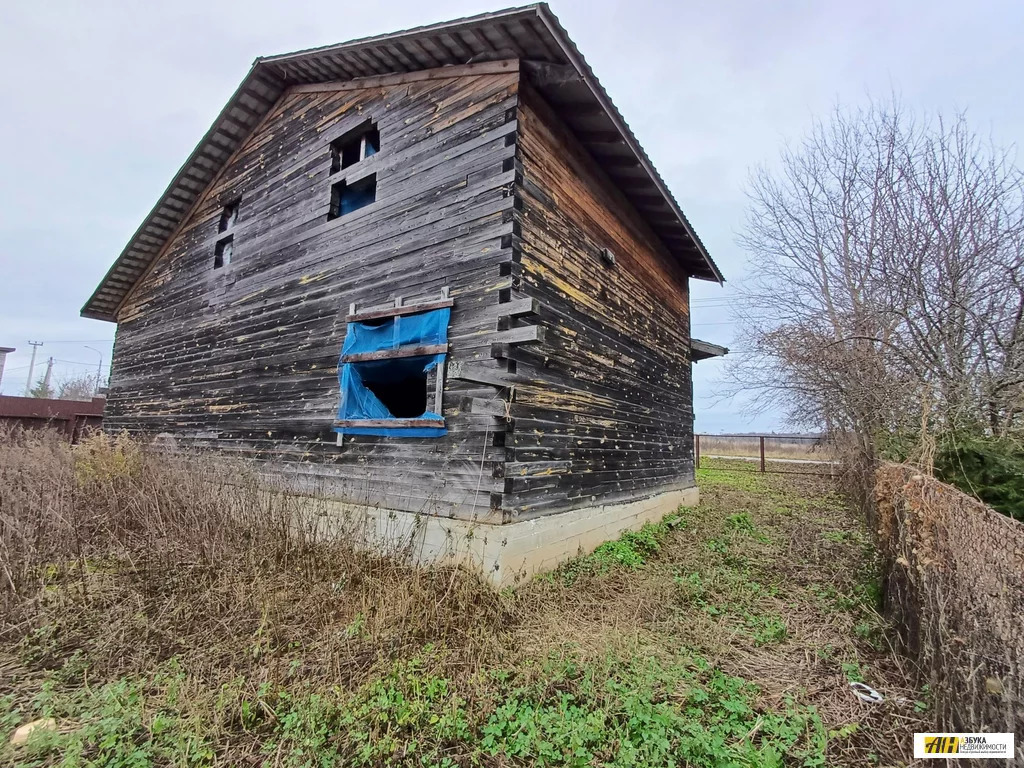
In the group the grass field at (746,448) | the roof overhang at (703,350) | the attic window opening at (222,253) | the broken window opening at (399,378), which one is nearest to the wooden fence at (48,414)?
the attic window opening at (222,253)

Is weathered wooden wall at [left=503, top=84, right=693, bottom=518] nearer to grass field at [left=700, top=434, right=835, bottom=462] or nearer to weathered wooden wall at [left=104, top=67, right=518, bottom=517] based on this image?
weathered wooden wall at [left=104, top=67, right=518, bottom=517]

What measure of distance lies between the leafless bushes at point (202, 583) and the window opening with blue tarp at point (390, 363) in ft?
4.90

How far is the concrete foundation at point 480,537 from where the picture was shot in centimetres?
505

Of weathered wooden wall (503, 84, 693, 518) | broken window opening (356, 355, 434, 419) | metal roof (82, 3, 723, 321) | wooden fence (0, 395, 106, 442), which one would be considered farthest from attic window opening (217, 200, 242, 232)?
wooden fence (0, 395, 106, 442)

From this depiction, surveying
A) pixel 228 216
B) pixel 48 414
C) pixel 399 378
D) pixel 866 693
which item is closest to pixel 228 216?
pixel 228 216

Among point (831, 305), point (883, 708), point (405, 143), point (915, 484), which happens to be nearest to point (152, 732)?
point (883, 708)

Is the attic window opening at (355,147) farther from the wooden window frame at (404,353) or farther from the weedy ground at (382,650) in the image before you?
the weedy ground at (382,650)

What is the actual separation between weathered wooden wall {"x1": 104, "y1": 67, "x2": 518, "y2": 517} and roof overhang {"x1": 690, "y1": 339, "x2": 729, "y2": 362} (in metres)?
7.62

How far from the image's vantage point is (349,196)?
797 cm

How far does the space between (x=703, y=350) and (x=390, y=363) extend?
8425 millimetres

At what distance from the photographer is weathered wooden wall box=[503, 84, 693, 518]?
18.8 ft

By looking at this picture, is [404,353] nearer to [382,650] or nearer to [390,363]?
[390,363]

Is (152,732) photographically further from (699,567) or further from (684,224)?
(684,224)

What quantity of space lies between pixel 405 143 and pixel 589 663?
7053 millimetres
